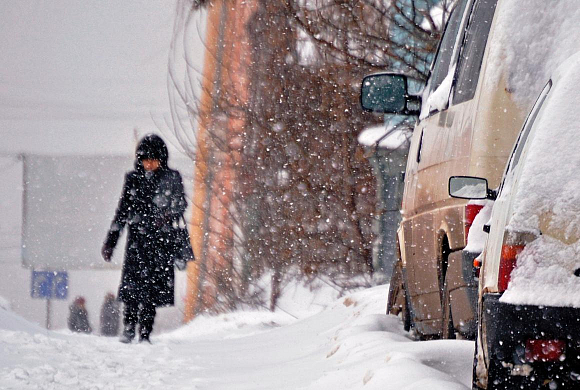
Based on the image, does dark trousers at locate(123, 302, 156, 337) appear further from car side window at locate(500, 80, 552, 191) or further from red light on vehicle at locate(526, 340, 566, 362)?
red light on vehicle at locate(526, 340, 566, 362)

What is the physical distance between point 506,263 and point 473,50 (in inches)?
64.9

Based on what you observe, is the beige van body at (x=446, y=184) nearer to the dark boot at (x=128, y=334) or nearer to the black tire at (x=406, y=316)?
the black tire at (x=406, y=316)

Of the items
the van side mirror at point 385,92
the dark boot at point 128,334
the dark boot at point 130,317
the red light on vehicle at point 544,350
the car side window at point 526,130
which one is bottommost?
the dark boot at point 128,334

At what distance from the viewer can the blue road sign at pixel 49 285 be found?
30359mm

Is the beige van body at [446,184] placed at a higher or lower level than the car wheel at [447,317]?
higher

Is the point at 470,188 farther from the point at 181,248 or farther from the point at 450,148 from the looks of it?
the point at 181,248

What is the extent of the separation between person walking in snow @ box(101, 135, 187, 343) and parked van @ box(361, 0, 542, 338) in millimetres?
2926

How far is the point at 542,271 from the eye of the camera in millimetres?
2562

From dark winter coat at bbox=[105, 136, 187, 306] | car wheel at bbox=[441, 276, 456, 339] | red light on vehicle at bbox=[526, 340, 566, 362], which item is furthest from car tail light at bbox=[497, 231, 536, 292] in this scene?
dark winter coat at bbox=[105, 136, 187, 306]

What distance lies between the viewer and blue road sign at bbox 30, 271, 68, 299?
30.4 meters

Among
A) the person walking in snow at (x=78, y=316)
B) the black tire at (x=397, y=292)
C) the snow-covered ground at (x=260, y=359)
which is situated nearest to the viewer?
the snow-covered ground at (x=260, y=359)

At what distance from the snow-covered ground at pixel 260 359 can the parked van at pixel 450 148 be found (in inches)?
10.6

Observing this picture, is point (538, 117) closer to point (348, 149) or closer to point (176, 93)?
point (348, 149)

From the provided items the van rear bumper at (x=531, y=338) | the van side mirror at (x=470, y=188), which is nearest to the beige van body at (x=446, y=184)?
the van side mirror at (x=470, y=188)
